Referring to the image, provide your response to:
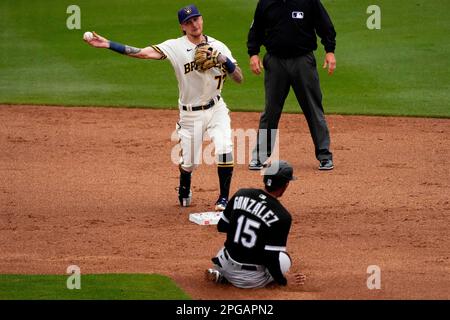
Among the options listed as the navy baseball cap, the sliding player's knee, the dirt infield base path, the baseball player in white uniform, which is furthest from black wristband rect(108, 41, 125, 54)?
the dirt infield base path

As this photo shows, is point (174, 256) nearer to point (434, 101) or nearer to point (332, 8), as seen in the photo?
point (434, 101)

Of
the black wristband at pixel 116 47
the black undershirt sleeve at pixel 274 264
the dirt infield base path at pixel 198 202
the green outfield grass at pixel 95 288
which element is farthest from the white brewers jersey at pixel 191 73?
the black undershirt sleeve at pixel 274 264

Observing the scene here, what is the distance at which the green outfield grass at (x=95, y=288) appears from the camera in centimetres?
804

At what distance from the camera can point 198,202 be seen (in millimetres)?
11141

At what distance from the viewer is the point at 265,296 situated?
26.8 feet

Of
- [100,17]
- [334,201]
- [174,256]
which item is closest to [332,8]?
[100,17]

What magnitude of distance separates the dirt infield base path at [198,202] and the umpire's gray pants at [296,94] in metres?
0.37

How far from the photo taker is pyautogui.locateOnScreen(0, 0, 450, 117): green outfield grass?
1623 cm

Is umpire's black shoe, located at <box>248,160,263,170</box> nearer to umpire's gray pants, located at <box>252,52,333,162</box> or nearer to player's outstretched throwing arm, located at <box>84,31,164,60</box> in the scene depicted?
umpire's gray pants, located at <box>252,52,333,162</box>

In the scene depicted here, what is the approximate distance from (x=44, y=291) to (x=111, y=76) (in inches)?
393

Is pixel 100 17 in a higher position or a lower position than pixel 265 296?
higher

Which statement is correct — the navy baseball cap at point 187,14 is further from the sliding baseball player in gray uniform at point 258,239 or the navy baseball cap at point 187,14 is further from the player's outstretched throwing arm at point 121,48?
the sliding baseball player in gray uniform at point 258,239

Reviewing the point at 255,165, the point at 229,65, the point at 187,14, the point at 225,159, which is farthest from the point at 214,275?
the point at 255,165

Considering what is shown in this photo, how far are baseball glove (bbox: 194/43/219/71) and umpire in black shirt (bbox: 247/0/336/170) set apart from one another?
1.96m
